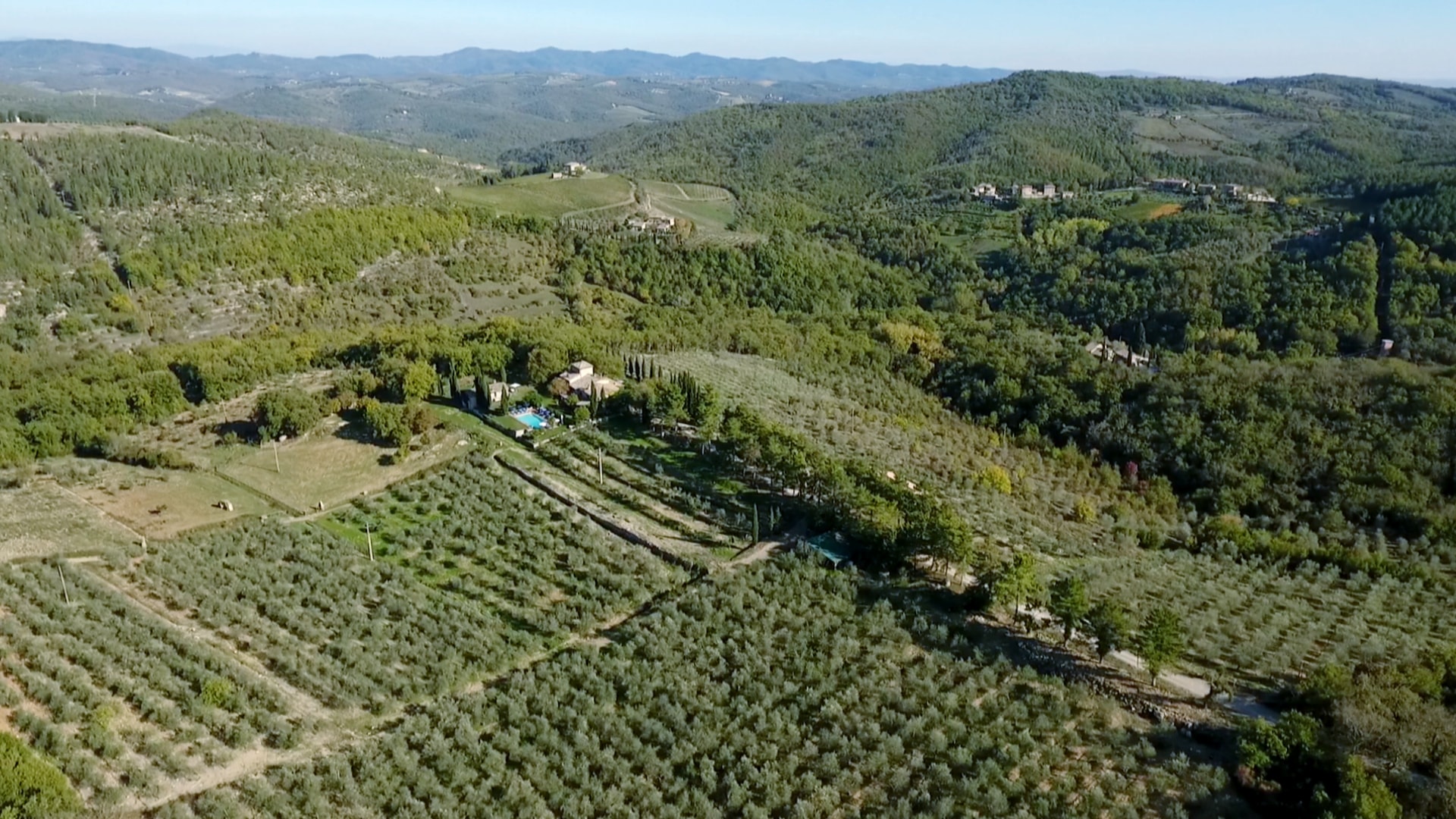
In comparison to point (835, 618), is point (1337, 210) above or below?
above

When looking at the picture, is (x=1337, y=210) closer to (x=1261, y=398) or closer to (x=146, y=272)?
(x=1261, y=398)

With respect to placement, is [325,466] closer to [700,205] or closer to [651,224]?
[651,224]

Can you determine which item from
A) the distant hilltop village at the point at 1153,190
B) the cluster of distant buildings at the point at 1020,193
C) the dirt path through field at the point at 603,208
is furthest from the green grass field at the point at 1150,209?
the dirt path through field at the point at 603,208

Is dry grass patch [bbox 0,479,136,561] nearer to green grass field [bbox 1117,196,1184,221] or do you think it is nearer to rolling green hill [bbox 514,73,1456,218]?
rolling green hill [bbox 514,73,1456,218]

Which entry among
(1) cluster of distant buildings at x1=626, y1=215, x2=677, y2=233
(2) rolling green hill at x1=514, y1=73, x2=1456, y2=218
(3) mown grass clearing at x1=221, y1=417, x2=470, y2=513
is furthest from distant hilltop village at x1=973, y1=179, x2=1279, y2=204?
(3) mown grass clearing at x1=221, y1=417, x2=470, y2=513

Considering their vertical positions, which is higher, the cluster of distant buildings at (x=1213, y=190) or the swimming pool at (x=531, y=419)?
the cluster of distant buildings at (x=1213, y=190)

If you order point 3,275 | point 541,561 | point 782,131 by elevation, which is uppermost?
point 782,131

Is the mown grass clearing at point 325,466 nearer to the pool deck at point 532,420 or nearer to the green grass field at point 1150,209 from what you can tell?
the pool deck at point 532,420

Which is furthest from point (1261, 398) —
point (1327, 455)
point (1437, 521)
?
point (1437, 521)

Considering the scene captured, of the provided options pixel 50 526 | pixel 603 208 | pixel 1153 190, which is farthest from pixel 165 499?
pixel 1153 190
